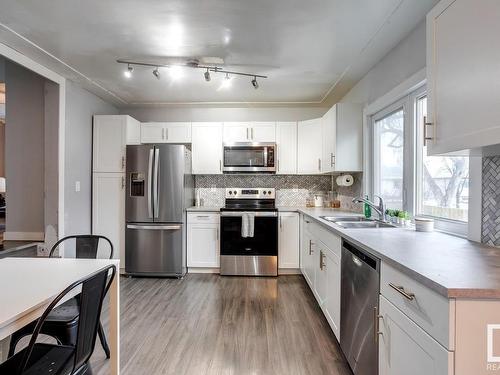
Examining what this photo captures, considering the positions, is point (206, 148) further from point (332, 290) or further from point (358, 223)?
point (332, 290)

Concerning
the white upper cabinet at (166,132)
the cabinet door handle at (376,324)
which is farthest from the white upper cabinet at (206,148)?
the cabinet door handle at (376,324)

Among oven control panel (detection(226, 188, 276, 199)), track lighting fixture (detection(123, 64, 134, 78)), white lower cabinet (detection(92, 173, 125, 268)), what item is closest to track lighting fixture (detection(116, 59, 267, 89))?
track lighting fixture (detection(123, 64, 134, 78))

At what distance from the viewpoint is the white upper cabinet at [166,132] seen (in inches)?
155

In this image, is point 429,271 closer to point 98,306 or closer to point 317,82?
point 98,306

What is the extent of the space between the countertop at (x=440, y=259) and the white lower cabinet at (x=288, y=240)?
Answer: 174cm

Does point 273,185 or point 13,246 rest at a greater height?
point 273,185

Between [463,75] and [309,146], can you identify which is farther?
[309,146]

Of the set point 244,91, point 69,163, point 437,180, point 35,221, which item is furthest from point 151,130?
point 437,180

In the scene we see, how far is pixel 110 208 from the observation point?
3619 millimetres

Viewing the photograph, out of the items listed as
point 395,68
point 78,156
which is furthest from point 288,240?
point 78,156

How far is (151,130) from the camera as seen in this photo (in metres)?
3.97

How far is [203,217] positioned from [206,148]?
3.28ft

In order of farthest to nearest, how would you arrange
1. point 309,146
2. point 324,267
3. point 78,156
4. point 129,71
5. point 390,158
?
point 309,146 → point 78,156 → point 129,71 → point 390,158 → point 324,267

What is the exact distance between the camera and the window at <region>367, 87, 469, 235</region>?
5.85 ft
